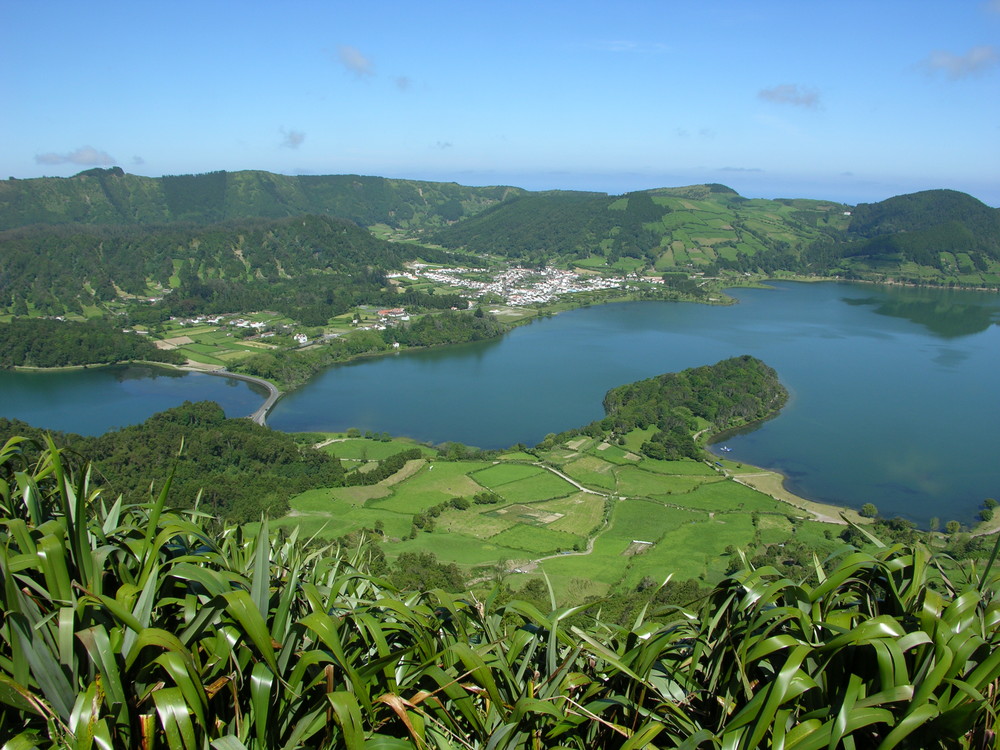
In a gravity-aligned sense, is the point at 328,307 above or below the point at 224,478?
above

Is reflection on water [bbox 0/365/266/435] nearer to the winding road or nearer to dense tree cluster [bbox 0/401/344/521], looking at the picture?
the winding road

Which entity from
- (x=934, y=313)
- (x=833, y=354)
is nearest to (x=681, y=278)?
(x=934, y=313)

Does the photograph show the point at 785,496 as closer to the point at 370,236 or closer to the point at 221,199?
the point at 370,236

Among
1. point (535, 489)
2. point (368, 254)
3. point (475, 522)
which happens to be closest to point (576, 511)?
point (535, 489)

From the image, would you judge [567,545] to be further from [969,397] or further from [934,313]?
[934,313]

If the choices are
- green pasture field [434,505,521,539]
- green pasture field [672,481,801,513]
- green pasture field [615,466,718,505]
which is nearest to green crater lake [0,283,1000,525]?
green pasture field [672,481,801,513]

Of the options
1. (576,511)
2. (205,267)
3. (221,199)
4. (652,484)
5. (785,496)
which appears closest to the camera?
(576,511)

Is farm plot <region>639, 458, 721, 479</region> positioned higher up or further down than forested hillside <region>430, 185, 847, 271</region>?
further down
